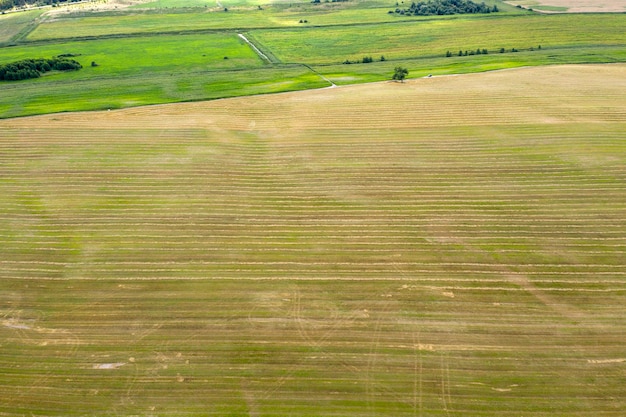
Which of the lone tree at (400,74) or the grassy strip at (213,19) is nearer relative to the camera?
the lone tree at (400,74)

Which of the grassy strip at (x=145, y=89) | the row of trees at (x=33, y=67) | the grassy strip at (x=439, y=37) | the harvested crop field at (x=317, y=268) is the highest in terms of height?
the grassy strip at (x=439, y=37)

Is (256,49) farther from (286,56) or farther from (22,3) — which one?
(22,3)

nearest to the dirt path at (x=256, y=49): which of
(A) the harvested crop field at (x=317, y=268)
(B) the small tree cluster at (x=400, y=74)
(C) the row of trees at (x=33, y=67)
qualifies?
(B) the small tree cluster at (x=400, y=74)


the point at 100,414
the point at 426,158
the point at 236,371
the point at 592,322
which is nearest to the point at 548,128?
the point at 426,158

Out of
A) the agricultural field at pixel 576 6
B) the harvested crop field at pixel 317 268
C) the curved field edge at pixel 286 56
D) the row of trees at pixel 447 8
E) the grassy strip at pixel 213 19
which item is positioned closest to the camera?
the harvested crop field at pixel 317 268

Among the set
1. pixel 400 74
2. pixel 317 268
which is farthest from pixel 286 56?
pixel 317 268

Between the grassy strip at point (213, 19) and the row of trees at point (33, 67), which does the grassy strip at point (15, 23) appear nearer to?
the grassy strip at point (213, 19)

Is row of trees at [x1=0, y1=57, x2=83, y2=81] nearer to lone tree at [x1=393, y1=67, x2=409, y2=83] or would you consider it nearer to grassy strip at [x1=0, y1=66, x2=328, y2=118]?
grassy strip at [x1=0, y1=66, x2=328, y2=118]

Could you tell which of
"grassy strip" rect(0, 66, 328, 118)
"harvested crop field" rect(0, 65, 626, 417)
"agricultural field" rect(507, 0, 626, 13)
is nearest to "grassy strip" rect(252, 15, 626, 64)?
"agricultural field" rect(507, 0, 626, 13)
